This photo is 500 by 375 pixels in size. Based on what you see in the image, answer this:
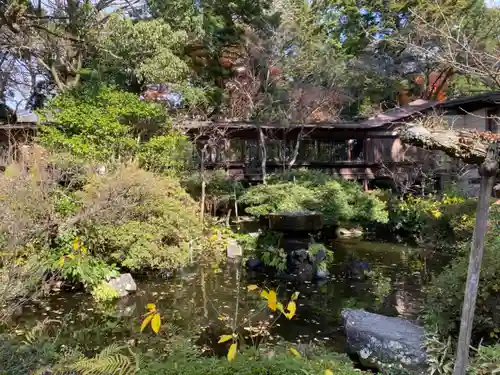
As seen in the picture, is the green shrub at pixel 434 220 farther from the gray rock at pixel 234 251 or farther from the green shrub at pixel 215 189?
the green shrub at pixel 215 189

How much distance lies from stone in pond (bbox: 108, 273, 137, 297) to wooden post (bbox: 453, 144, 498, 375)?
6.31m

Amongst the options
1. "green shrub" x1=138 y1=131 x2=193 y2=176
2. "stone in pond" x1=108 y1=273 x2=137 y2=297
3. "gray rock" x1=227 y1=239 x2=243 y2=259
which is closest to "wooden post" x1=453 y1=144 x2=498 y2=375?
"stone in pond" x1=108 y1=273 x2=137 y2=297

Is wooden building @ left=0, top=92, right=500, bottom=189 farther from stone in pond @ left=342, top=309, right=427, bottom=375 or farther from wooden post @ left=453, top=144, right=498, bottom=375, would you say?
wooden post @ left=453, top=144, right=498, bottom=375

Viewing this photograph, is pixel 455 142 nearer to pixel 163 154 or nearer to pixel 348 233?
pixel 163 154

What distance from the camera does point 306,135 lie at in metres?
19.0

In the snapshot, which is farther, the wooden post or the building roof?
Result: the building roof

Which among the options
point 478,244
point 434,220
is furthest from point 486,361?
point 434,220

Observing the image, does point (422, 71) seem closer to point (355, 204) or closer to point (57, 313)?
point (355, 204)

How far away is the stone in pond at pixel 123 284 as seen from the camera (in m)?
7.61

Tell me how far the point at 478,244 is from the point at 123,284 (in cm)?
668

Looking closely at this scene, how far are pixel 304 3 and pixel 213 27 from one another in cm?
872

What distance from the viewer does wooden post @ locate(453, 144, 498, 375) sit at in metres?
2.30

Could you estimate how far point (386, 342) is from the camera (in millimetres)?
4461

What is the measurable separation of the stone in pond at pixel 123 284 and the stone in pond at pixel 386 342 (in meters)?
4.30
